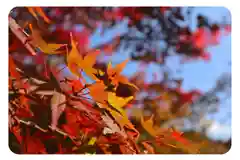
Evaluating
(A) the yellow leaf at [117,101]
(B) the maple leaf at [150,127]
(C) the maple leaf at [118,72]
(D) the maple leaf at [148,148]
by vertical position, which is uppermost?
(C) the maple leaf at [118,72]

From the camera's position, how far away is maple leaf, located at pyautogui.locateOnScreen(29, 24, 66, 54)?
4.45 feet

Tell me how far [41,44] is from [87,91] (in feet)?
0.76

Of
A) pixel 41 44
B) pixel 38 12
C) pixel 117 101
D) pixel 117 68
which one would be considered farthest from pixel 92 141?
pixel 38 12

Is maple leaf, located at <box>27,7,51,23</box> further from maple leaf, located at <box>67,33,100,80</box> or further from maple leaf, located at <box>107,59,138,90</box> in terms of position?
maple leaf, located at <box>107,59,138,90</box>

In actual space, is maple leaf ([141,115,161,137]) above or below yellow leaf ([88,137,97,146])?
above

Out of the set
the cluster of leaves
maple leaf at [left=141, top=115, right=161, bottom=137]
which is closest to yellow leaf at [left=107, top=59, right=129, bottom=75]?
the cluster of leaves

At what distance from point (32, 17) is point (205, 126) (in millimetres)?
719

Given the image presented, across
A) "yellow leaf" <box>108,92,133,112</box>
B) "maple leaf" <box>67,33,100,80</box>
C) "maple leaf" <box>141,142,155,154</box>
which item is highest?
"maple leaf" <box>67,33,100,80</box>

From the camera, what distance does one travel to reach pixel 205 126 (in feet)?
4.43

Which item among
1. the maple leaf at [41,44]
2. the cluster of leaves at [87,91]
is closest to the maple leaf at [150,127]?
the cluster of leaves at [87,91]

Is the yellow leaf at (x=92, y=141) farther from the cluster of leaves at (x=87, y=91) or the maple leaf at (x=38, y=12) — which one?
the maple leaf at (x=38, y=12)

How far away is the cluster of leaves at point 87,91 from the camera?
4.44ft
